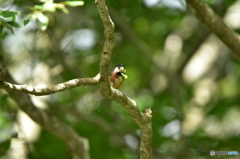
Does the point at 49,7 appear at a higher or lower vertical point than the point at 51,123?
higher

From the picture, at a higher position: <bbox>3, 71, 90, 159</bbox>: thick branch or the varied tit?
<bbox>3, 71, 90, 159</bbox>: thick branch

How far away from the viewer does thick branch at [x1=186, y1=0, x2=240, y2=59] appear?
4.25 m

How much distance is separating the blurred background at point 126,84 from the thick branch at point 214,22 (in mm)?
1073

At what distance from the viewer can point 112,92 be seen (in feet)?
9.11

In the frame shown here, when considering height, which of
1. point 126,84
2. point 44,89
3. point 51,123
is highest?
point 126,84

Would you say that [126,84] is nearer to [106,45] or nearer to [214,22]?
[214,22]

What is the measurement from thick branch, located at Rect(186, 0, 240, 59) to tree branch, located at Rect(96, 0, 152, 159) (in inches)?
60.1

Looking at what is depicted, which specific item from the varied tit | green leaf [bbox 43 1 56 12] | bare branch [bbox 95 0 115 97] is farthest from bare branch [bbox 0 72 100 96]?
green leaf [bbox 43 1 56 12]

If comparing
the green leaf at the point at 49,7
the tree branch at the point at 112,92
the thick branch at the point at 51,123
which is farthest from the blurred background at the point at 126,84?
the tree branch at the point at 112,92

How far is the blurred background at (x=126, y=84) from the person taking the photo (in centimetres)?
562

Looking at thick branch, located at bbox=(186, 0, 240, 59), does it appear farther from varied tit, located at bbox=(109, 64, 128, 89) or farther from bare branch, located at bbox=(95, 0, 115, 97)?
bare branch, located at bbox=(95, 0, 115, 97)

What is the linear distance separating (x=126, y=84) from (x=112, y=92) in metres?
4.59

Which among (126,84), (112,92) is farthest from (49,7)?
(126,84)

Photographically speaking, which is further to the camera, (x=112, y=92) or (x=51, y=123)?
(x=51, y=123)
